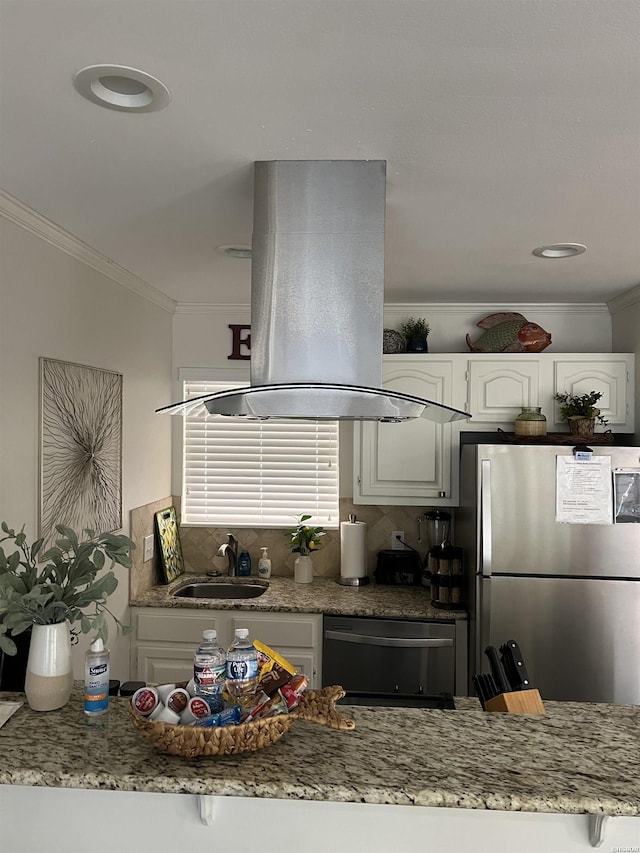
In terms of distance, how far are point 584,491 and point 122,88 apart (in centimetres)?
264

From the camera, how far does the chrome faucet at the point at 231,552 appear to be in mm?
4219

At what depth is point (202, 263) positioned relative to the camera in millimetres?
3258

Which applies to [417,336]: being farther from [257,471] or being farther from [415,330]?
[257,471]

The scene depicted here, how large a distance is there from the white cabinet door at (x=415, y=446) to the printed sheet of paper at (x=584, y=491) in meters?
0.69

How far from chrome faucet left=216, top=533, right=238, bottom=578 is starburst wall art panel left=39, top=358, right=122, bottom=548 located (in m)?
0.86

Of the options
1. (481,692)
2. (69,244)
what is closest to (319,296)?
(481,692)

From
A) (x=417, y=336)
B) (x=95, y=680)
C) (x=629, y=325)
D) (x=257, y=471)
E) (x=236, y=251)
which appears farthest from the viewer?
(x=257, y=471)

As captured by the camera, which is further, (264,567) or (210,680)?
(264,567)

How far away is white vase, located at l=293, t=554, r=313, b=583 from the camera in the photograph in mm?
4117

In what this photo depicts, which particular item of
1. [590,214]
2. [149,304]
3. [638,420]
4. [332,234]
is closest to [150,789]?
[332,234]

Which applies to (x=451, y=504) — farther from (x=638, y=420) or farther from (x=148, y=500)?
(x=148, y=500)

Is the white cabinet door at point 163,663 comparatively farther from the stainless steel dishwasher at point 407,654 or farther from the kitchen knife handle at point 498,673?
the kitchen knife handle at point 498,673

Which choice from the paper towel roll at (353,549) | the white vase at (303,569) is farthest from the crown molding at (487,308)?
the white vase at (303,569)

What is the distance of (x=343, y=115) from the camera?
1725 mm
